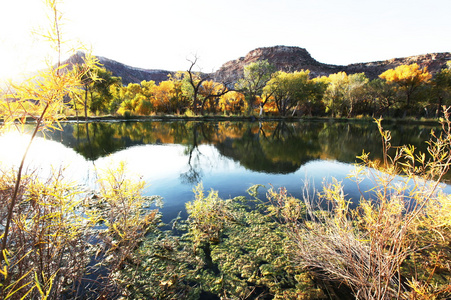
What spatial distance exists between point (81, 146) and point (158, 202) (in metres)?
11.4

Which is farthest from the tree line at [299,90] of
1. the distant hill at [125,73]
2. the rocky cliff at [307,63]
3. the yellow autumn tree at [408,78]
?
the distant hill at [125,73]

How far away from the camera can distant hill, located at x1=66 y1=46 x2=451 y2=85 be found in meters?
89.4

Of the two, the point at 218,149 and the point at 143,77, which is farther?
the point at 143,77

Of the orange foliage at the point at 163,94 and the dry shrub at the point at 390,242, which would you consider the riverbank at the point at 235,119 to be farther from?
the dry shrub at the point at 390,242

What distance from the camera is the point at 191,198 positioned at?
24.1 ft

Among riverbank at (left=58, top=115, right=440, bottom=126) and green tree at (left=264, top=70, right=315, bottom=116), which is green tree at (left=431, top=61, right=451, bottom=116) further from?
green tree at (left=264, top=70, right=315, bottom=116)

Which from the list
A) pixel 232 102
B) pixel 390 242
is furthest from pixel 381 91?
pixel 390 242

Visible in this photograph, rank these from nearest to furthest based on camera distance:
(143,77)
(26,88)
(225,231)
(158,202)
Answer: (26,88)
(225,231)
(158,202)
(143,77)

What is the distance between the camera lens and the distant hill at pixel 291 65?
89.4m

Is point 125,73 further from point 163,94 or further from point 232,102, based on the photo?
point 232,102

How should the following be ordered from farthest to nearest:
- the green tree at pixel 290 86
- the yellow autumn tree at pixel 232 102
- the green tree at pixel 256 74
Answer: the yellow autumn tree at pixel 232 102 → the green tree at pixel 290 86 → the green tree at pixel 256 74

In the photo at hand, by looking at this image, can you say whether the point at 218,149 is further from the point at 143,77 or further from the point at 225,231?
the point at 143,77

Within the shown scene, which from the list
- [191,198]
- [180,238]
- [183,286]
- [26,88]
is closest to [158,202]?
[191,198]

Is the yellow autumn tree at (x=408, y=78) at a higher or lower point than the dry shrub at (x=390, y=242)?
higher
